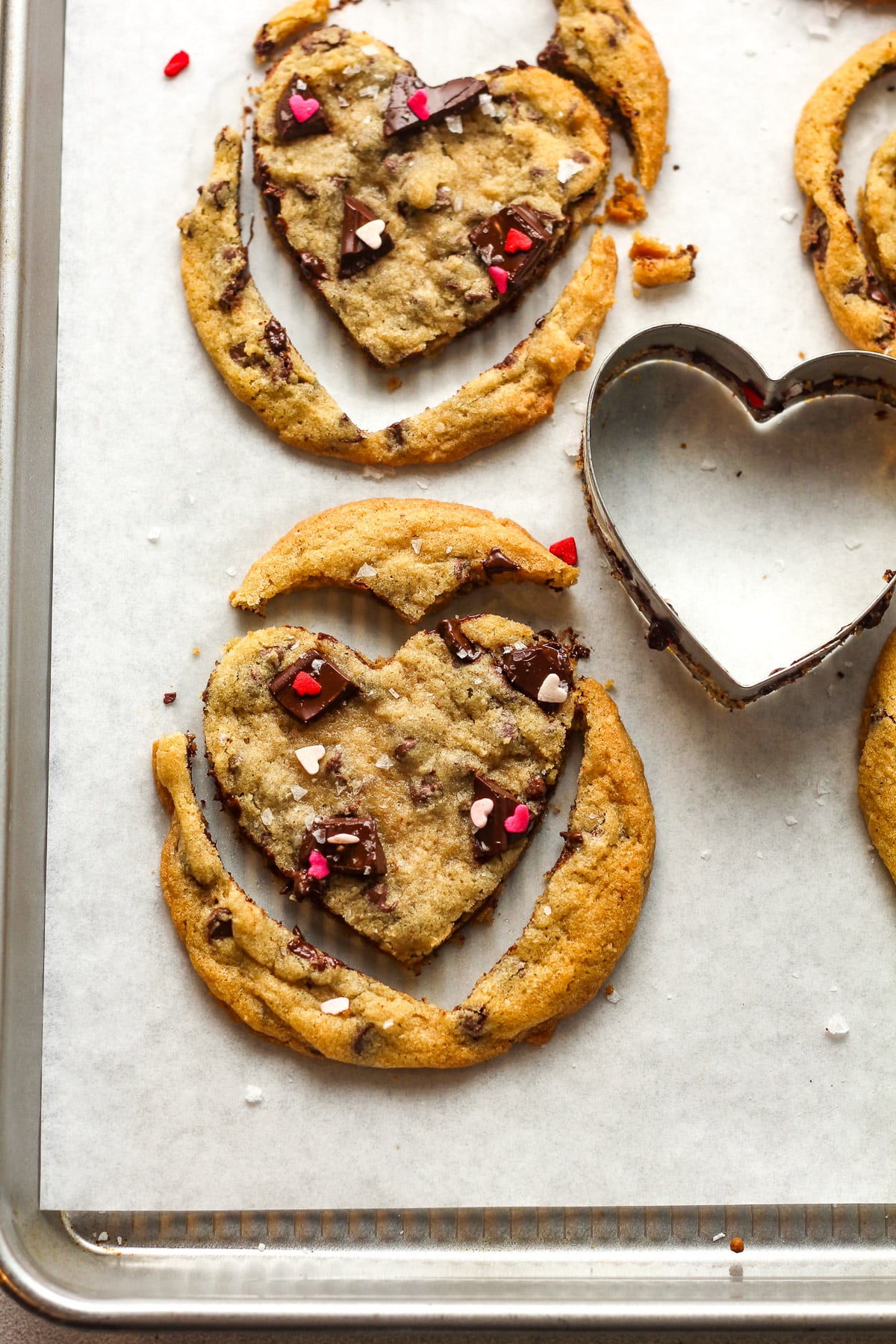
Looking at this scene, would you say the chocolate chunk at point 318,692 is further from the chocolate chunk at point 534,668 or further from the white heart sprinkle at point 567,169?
the white heart sprinkle at point 567,169

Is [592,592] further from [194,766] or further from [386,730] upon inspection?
[194,766]

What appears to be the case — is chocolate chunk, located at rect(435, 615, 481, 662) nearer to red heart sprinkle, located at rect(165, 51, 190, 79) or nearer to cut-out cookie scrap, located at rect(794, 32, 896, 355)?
cut-out cookie scrap, located at rect(794, 32, 896, 355)

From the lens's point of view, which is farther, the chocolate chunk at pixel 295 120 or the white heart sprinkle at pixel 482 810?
the chocolate chunk at pixel 295 120

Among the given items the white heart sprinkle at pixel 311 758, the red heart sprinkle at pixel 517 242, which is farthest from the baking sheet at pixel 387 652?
the white heart sprinkle at pixel 311 758

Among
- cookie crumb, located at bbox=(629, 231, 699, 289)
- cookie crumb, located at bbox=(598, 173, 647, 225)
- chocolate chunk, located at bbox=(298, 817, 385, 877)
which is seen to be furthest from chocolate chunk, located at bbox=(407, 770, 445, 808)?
cookie crumb, located at bbox=(598, 173, 647, 225)

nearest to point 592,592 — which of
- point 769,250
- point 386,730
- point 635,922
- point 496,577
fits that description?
point 496,577

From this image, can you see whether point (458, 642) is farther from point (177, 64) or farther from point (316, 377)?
point (177, 64)

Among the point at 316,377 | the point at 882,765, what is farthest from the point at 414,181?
the point at 882,765
